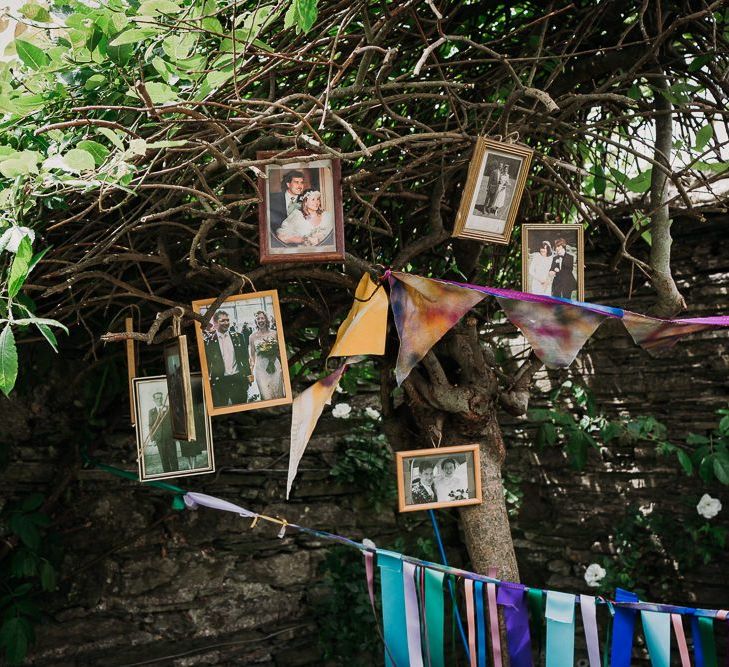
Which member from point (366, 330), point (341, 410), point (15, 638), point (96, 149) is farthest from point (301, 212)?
point (15, 638)

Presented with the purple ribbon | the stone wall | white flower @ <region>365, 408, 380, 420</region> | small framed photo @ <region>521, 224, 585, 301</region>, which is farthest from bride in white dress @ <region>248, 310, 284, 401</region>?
white flower @ <region>365, 408, 380, 420</region>

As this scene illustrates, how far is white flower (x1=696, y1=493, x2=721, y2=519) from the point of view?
2914 mm

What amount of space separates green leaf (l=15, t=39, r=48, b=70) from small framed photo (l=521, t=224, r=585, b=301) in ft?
3.65

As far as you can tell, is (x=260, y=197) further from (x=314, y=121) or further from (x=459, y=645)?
(x=459, y=645)

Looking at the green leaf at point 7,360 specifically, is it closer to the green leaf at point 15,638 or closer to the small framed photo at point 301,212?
the small framed photo at point 301,212

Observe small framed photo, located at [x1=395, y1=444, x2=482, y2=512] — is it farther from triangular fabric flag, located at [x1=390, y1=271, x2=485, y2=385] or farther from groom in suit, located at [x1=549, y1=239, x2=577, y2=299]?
groom in suit, located at [x1=549, y1=239, x2=577, y2=299]

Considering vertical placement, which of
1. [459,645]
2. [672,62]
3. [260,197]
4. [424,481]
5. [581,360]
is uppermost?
[672,62]

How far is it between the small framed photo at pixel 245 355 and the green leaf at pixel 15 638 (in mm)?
1419

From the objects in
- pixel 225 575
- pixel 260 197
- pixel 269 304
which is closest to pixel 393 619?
pixel 269 304

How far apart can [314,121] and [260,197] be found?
0.32m

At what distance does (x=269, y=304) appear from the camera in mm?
1870

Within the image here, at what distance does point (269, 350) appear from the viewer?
1.88 m

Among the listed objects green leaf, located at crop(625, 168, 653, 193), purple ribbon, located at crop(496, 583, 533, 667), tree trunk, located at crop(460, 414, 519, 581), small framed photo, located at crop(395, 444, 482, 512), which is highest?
green leaf, located at crop(625, 168, 653, 193)

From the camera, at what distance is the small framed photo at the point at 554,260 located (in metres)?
1.91
